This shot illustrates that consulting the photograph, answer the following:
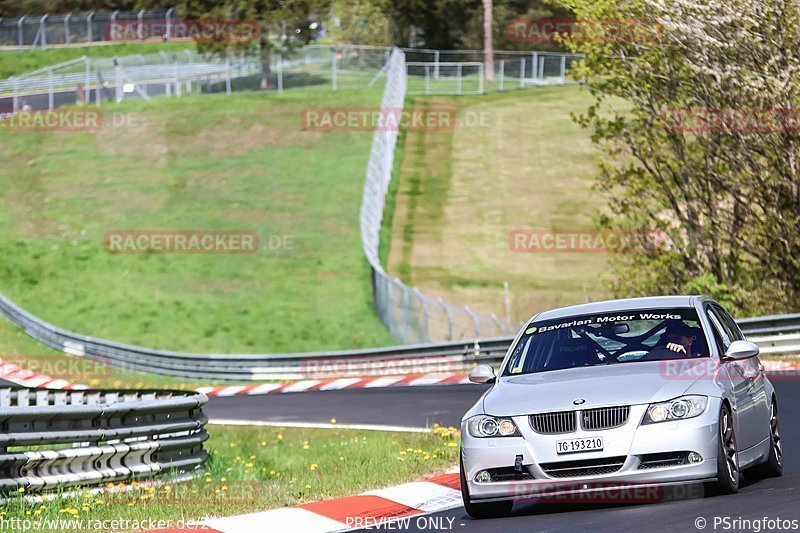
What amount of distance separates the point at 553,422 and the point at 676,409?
82 cm

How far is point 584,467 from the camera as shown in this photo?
9.30 m

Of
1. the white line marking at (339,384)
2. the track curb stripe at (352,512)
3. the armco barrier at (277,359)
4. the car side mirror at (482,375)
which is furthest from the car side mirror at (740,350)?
the white line marking at (339,384)

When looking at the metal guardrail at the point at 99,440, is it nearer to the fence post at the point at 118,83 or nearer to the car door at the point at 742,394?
the car door at the point at 742,394

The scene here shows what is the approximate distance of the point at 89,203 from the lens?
54.2 meters

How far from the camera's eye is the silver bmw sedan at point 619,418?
924cm

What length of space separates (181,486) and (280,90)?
63.0 meters

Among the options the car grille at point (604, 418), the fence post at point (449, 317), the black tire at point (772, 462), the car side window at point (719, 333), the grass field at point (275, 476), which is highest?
the car side window at point (719, 333)

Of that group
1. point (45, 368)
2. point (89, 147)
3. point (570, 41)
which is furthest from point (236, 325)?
point (89, 147)

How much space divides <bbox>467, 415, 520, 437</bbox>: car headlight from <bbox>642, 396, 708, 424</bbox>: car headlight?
0.90 m

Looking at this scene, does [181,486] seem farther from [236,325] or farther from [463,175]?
[463,175]

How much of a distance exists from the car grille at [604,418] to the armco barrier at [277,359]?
55.5 ft

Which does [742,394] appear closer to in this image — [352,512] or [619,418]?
[619,418]

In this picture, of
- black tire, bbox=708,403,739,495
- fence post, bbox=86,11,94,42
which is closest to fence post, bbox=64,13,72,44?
fence post, bbox=86,11,94,42

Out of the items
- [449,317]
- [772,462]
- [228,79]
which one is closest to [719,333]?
[772,462]
